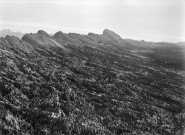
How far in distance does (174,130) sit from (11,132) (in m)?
61.1

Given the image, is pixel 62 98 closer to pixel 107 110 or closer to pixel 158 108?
pixel 107 110

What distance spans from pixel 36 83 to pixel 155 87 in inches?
2937

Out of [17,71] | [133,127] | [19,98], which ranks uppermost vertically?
[17,71]

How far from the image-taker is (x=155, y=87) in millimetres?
145875

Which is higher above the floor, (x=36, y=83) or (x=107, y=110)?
(x=36, y=83)

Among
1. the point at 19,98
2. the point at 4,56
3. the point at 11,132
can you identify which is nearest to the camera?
the point at 11,132

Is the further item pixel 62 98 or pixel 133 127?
pixel 62 98

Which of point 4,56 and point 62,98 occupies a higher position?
point 4,56

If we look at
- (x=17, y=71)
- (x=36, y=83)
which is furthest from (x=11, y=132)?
(x=17, y=71)

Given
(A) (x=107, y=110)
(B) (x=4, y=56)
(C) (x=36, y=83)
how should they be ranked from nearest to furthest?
(A) (x=107, y=110) → (C) (x=36, y=83) → (B) (x=4, y=56)

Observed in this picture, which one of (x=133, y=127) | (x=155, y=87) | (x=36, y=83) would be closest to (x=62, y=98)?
(x=36, y=83)

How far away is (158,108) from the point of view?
11325 centimetres

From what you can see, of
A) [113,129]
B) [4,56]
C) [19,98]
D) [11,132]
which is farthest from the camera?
[4,56]

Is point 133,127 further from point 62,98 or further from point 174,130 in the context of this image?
point 62,98
